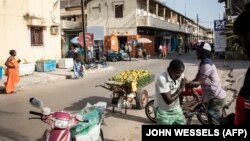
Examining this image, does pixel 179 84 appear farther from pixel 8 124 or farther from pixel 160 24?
pixel 160 24

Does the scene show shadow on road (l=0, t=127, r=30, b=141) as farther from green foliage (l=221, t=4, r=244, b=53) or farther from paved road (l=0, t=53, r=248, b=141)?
green foliage (l=221, t=4, r=244, b=53)

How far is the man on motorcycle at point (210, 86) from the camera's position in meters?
6.17

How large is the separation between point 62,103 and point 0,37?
10.2 m

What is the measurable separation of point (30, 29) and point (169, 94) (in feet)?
62.3

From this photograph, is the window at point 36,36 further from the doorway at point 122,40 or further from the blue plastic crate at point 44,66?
the doorway at point 122,40

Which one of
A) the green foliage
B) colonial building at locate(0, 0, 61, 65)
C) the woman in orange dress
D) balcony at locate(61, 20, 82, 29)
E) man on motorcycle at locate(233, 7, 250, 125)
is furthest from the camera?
balcony at locate(61, 20, 82, 29)

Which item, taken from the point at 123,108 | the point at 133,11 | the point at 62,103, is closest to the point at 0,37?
the point at 62,103

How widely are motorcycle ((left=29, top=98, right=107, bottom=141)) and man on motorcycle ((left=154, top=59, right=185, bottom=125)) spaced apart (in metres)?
0.96

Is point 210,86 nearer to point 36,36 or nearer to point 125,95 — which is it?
point 125,95

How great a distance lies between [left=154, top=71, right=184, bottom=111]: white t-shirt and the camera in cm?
508

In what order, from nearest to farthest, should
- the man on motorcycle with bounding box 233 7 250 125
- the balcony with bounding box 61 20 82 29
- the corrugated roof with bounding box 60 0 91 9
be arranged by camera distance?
the man on motorcycle with bounding box 233 7 250 125, the balcony with bounding box 61 20 82 29, the corrugated roof with bounding box 60 0 91 9

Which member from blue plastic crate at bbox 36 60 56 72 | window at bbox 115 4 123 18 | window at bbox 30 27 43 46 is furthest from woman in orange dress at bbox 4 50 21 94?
window at bbox 115 4 123 18

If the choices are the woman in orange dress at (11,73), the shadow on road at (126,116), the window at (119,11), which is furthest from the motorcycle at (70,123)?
the window at (119,11)

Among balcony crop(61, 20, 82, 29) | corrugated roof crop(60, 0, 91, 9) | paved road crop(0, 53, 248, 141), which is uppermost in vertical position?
corrugated roof crop(60, 0, 91, 9)
